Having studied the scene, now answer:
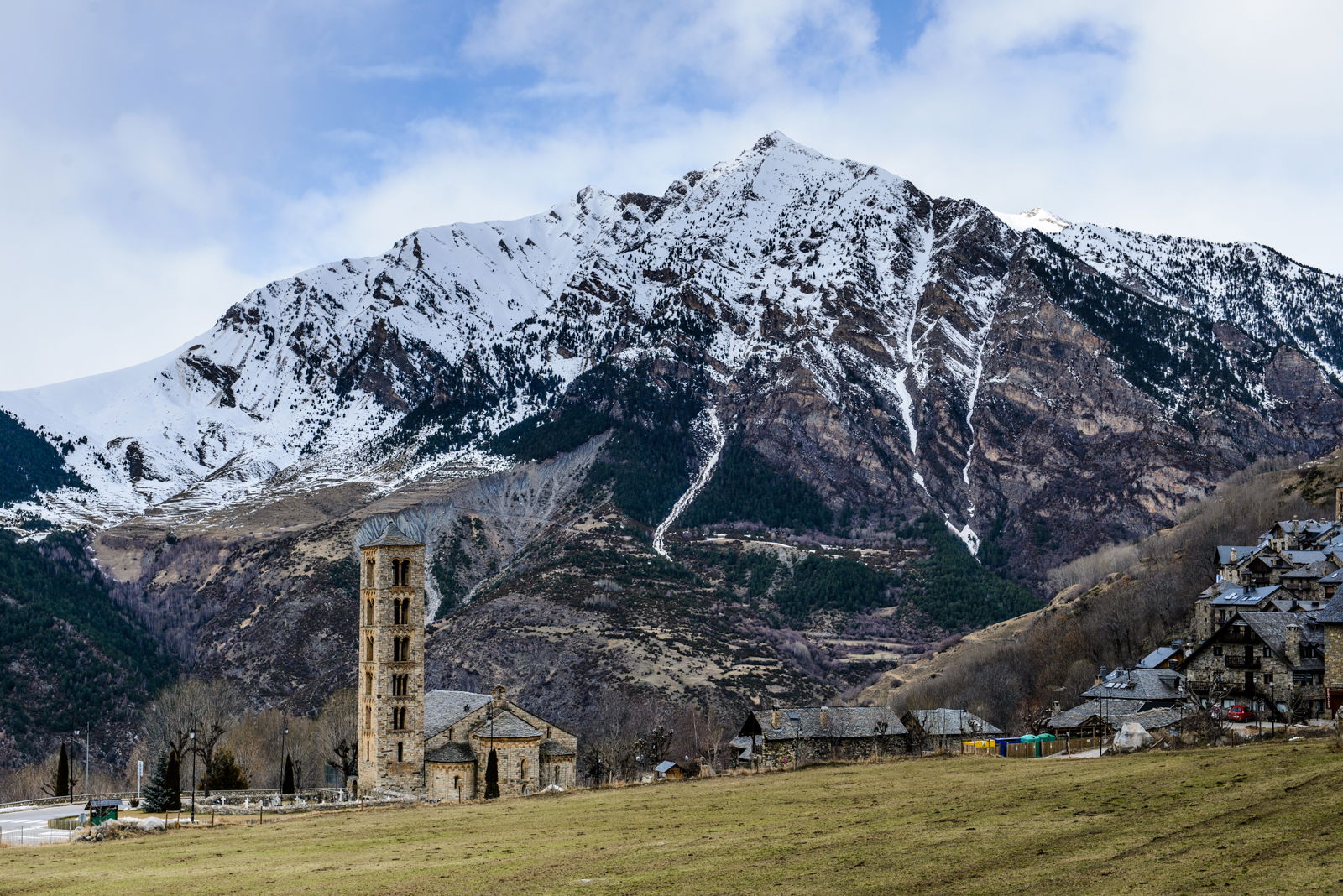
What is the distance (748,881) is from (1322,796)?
675 inches

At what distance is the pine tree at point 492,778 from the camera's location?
90875 mm

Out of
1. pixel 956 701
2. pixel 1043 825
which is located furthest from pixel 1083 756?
pixel 956 701

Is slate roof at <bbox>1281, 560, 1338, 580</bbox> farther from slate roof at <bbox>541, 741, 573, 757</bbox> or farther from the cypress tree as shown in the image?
the cypress tree

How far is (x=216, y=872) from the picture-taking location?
49.1m

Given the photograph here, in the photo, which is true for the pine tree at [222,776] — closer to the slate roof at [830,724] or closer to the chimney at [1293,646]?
the slate roof at [830,724]

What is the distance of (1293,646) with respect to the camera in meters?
86.9

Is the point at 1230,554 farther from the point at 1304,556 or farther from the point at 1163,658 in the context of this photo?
the point at 1163,658

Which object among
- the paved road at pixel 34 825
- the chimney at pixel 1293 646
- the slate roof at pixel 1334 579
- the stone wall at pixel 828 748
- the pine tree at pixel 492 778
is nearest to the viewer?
the paved road at pixel 34 825

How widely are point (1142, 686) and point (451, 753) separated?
1769 inches

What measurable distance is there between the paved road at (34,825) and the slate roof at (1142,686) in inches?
2400

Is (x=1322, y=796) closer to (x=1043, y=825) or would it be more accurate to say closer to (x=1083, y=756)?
(x=1043, y=825)

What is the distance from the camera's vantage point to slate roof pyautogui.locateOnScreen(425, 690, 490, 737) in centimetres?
9638

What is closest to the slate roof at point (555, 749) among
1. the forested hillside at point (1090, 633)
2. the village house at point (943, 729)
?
the village house at point (943, 729)

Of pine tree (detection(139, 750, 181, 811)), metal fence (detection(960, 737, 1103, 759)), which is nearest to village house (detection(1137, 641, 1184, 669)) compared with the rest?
metal fence (detection(960, 737, 1103, 759))
